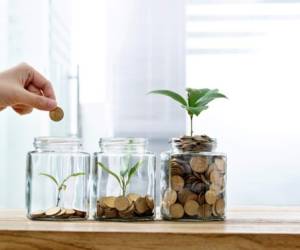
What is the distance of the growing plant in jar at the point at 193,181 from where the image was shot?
987mm

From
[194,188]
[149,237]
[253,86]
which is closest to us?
[149,237]

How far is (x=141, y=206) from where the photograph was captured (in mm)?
1001

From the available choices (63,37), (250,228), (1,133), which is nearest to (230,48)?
(63,37)

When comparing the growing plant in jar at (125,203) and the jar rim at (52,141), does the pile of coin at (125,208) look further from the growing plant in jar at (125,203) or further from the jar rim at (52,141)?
the jar rim at (52,141)

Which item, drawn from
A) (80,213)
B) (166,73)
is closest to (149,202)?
(80,213)

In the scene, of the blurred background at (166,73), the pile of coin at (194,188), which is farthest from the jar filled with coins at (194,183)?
the blurred background at (166,73)

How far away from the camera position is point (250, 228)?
854 millimetres

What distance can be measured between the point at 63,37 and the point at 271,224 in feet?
3.72

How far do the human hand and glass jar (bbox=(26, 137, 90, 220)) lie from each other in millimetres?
80

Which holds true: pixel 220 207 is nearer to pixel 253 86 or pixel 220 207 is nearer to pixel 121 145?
pixel 121 145

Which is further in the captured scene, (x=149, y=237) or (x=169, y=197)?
(x=169, y=197)

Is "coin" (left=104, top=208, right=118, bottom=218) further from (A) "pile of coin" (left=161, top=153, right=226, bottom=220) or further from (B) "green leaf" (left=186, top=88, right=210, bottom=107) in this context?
(B) "green leaf" (left=186, top=88, right=210, bottom=107)

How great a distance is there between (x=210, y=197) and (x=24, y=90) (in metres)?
0.36

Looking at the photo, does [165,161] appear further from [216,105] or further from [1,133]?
[1,133]
